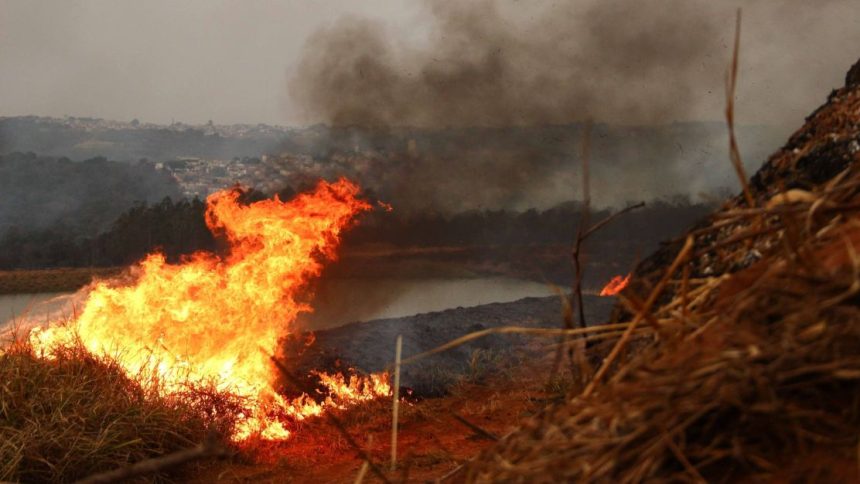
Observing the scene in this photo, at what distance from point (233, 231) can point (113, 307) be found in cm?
243

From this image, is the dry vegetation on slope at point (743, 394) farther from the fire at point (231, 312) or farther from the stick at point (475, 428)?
the fire at point (231, 312)

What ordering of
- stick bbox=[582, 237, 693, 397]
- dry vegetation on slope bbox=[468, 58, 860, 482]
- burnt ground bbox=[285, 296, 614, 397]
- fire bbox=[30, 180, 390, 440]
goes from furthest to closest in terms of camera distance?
1. burnt ground bbox=[285, 296, 614, 397]
2. fire bbox=[30, 180, 390, 440]
3. stick bbox=[582, 237, 693, 397]
4. dry vegetation on slope bbox=[468, 58, 860, 482]

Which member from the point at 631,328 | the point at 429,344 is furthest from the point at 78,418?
the point at 631,328

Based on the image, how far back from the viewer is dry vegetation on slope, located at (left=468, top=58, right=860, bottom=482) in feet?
4.08

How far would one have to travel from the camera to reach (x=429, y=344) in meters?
10.9

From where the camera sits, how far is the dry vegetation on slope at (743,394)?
4.08 ft

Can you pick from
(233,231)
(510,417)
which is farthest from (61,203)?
(510,417)

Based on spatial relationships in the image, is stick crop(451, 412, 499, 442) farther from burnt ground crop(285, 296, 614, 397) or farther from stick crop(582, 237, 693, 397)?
burnt ground crop(285, 296, 614, 397)

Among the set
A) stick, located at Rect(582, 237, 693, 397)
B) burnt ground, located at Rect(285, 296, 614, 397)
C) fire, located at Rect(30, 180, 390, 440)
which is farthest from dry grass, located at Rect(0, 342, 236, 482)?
stick, located at Rect(582, 237, 693, 397)

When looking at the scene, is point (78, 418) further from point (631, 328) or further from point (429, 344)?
point (631, 328)

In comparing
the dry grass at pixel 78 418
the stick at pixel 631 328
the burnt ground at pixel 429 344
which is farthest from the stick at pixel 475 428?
the burnt ground at pixel 429 344

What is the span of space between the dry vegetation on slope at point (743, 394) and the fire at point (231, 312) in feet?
21.4

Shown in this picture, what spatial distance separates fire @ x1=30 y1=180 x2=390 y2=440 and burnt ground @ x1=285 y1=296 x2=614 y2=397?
1.62 feet

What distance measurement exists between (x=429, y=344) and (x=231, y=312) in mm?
2960
